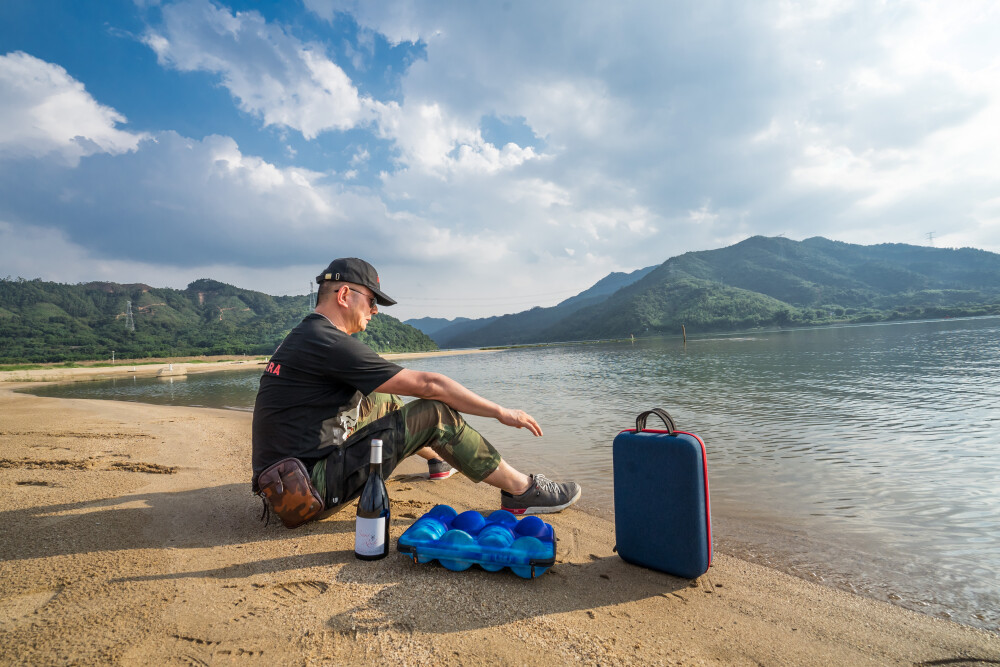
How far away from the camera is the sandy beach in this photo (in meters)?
1.88

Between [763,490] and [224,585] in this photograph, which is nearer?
[224,585]

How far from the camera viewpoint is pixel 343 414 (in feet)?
10.5

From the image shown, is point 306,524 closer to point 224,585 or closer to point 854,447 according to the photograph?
point 224,585

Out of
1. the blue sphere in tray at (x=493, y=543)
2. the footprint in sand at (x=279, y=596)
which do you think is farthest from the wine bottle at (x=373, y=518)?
the blue sphere in tray at (x=493, y=543)

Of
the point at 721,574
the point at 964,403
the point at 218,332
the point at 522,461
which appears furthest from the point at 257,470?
the point at 218,332

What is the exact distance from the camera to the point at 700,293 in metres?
159

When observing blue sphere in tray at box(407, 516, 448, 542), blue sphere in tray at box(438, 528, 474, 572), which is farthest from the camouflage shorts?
blue sphere in tray at box(438, 528, 474, 572)

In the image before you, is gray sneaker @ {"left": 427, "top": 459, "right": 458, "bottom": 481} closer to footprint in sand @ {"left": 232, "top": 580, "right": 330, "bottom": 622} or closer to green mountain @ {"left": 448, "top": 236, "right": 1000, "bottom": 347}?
footprint in sand @ {"left": 232, "top": 580, "right": 330, "bottom": 622}

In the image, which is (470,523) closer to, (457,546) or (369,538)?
(457,546)

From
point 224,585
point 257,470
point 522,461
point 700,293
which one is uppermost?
point 700,293

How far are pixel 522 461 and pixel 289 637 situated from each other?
183 inches

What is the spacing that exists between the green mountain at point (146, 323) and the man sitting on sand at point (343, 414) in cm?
8652

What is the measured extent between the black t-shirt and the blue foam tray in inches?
35.7

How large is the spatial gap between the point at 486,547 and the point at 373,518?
75 centimetres
